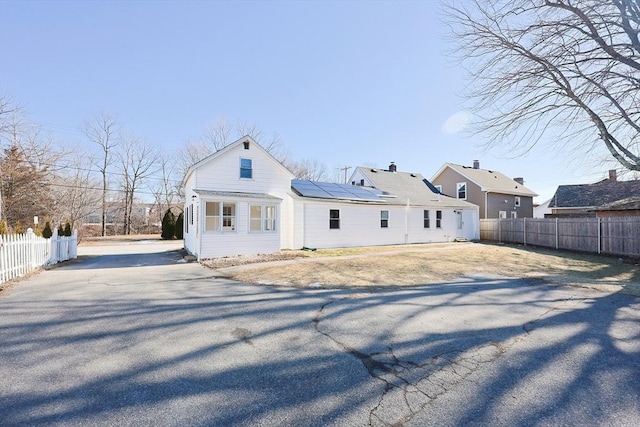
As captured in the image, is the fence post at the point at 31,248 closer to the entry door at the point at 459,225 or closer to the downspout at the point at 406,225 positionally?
the downspout at the point at 406,225

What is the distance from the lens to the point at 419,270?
1071cm

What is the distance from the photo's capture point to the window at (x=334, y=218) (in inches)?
710

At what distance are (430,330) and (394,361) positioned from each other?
1.37 m

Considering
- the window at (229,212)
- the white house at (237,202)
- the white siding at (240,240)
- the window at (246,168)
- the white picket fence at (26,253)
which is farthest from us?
the window at (246,168)

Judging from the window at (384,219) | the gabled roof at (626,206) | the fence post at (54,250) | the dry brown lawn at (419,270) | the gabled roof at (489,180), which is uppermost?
the gabled roof at (489,180)

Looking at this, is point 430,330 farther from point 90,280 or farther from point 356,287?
point 90,280

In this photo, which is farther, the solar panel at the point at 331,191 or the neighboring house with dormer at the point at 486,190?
the neighboring house with dormer at the point at 486,190

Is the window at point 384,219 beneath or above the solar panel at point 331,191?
beneath

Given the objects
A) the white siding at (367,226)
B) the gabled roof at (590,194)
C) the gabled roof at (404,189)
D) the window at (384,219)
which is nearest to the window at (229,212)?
the white siding at (367,226)

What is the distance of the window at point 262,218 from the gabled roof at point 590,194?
2932 cm

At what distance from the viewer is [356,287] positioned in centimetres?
801

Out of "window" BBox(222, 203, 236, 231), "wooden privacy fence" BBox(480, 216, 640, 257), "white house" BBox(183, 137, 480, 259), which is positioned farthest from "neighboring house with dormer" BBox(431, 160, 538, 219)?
"window" BBox(222, 203, 236, 231)

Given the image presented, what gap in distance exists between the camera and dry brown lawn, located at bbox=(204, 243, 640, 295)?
8.89m

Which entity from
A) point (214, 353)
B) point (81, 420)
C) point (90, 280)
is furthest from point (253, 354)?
point (90, 280)
